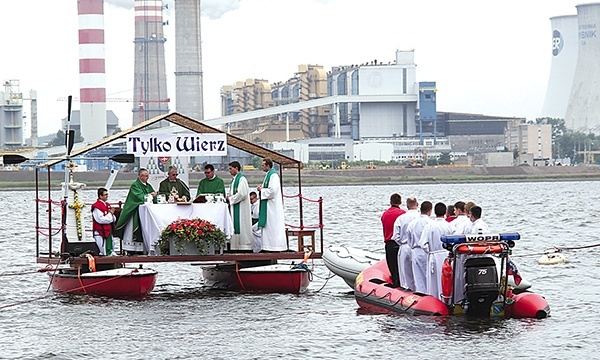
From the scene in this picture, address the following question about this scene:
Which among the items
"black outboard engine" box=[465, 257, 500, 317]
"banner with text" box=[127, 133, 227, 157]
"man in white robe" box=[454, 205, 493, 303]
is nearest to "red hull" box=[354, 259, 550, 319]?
"man in white robe" box=[454, 205, 493, 303]

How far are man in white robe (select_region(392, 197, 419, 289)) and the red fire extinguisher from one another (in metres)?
1.30

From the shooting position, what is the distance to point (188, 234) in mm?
22609

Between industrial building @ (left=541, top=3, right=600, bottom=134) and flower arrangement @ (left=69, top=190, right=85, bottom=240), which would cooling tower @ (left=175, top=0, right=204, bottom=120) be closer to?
industrial building @ (left=541, top=3, right=600, bottom=134)

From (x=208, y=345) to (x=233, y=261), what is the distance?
5563 mm

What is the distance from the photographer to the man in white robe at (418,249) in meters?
18.8

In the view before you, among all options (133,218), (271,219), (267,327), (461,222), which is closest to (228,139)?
(271,219)

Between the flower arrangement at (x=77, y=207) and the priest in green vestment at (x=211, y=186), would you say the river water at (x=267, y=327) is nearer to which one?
the flower arrangement at (x=77, y=207)

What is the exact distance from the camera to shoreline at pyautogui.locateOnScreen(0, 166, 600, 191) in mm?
125062

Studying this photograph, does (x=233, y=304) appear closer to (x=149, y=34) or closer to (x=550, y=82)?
(x=149, y=34)

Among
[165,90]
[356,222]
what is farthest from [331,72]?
[356,222]

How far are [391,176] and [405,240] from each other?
394ft

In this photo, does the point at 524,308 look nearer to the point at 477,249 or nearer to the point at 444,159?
the point at 477,249

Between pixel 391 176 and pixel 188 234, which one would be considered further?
pixel 391 176

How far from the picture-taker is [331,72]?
163m
